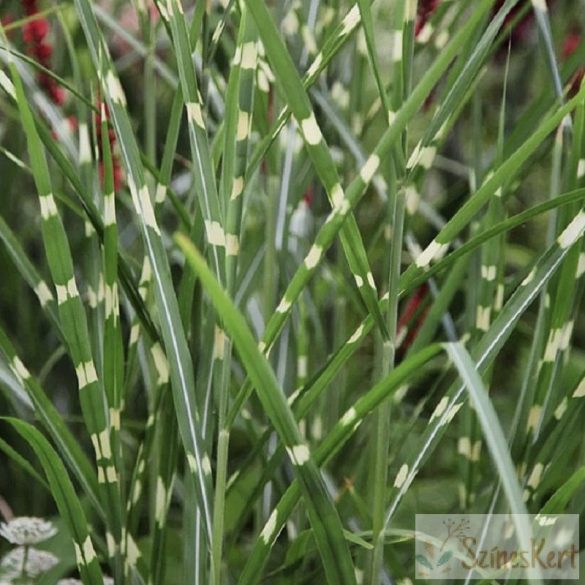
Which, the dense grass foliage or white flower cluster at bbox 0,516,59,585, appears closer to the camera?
the dense grass foliage

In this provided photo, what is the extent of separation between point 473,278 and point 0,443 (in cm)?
32

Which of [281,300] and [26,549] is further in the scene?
[26,549]

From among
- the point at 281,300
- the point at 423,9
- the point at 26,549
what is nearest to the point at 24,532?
the point at 26,549

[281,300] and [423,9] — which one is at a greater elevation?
[423,9]

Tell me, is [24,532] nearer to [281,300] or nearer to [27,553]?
[27,553]

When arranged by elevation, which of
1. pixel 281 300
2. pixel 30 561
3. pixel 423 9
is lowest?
pixel 30 561

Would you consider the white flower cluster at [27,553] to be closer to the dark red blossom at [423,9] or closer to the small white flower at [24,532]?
the small white flower at [24,532]

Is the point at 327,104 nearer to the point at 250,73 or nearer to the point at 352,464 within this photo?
the point at 250,73

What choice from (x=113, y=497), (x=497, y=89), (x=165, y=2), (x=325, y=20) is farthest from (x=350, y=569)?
(x=497, y=89)

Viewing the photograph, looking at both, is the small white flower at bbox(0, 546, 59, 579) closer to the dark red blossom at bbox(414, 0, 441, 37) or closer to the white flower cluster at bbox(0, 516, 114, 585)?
the white flower cluster at bbox(0, 516, 114, 585)

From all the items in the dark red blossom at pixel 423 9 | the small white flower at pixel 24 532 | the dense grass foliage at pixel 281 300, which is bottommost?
the small white flower at pixel 24 532

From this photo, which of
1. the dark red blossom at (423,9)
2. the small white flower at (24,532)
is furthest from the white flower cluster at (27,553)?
the dark red blossom at (423,9)

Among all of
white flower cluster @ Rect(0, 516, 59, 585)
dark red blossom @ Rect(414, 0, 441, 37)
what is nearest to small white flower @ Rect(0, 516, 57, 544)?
white flower cluster @ Rect(0, 516, 59, 585)

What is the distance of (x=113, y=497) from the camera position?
1.42 feet
